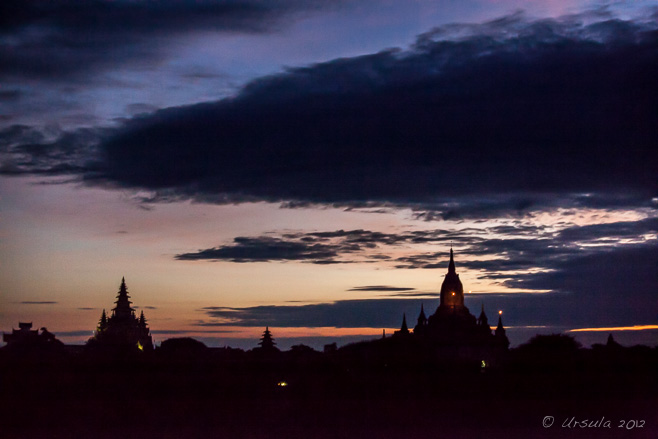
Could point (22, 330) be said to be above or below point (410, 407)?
above

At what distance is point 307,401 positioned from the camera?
279 ft

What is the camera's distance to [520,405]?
81000 mm

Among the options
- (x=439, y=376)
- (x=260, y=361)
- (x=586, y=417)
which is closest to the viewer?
(x=586, y=417)

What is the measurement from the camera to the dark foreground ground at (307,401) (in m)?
60.2

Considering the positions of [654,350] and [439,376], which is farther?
[654,350]

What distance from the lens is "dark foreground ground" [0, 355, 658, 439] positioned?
60188 mm

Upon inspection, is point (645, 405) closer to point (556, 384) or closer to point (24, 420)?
point (556, 384)

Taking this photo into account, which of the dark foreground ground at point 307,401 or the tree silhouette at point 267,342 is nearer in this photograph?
the dark foreground ground at point 307,401

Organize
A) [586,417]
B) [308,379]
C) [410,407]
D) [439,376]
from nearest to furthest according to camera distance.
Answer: [586,417] → [410,407] → [308,379] → [439,376]

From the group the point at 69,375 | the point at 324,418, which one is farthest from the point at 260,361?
the point at 324,418

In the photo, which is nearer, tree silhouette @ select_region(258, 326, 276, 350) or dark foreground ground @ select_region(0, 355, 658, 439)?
dark foreground ground @ select_region(0, 355, 658, 439)

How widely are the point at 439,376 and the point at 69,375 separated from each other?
151 ft

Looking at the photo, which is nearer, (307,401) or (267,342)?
(307,401)

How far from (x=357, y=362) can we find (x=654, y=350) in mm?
56816
